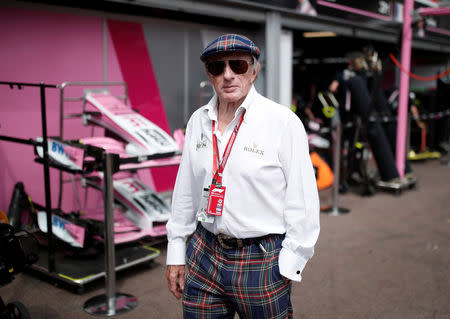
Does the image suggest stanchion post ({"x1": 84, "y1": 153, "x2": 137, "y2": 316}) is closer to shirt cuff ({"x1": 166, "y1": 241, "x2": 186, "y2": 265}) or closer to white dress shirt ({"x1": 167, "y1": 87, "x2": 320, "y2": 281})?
shirt cuff ({"x1": 166, "y1": 241, "x2": 186, "y2": 265})

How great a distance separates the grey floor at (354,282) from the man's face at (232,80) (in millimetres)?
1969

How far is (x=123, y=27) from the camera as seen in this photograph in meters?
5.52

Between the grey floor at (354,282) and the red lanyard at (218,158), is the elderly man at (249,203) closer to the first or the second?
the red lanyard at (218,158)

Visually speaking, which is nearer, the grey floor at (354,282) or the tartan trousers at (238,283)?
the tartan trousers at (238,283)

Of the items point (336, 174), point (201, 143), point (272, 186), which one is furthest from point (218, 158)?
point (336, 174)

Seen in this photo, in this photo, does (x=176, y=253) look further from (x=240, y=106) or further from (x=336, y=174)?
(x=336, y=174)

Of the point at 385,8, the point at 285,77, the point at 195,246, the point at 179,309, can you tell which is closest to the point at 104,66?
the point at 285,77

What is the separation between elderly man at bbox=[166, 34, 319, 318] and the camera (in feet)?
5.02

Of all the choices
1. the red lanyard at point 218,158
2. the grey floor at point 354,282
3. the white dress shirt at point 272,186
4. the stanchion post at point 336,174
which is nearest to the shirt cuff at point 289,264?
the white dress shirt at point 272,186

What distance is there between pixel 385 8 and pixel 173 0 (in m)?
4.85

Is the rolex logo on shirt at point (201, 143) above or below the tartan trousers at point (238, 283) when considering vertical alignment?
above

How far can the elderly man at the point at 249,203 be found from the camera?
1529 millimetres

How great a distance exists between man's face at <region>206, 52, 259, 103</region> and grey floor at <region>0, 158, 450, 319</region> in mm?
1969

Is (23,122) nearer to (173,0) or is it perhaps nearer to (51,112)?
(51,112)
